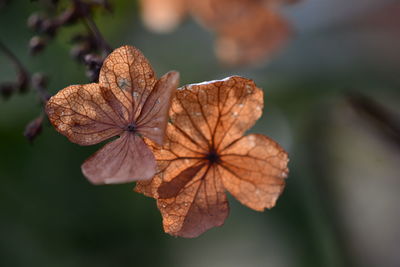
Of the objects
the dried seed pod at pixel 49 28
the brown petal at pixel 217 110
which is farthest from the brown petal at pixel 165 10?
the brown petal at pixel 217 110

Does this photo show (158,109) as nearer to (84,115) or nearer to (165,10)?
(84,115)

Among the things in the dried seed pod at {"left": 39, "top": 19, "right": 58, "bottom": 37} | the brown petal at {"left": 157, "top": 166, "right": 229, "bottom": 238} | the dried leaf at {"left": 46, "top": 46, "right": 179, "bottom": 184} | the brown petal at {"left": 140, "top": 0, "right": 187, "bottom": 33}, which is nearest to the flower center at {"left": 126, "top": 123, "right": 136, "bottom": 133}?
the dried leaf at {"left": 46, "top": 46, "right": 179, "bottom": 184}

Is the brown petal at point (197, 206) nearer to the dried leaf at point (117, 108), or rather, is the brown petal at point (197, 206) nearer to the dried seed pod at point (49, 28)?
the dried leaf at point (117, 108)

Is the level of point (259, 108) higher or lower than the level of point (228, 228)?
lower

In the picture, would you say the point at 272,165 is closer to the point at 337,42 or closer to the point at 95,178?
the point at 95,178

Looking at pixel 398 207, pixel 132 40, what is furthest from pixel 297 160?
pixel 132 40

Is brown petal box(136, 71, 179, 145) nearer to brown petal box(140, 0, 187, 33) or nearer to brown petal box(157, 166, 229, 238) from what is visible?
brown petal box(157, 166, 229, 238)

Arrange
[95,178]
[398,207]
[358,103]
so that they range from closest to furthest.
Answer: [95,178], [358,103], [398,207]

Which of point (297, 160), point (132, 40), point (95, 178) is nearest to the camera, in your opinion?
point (95, 178)
